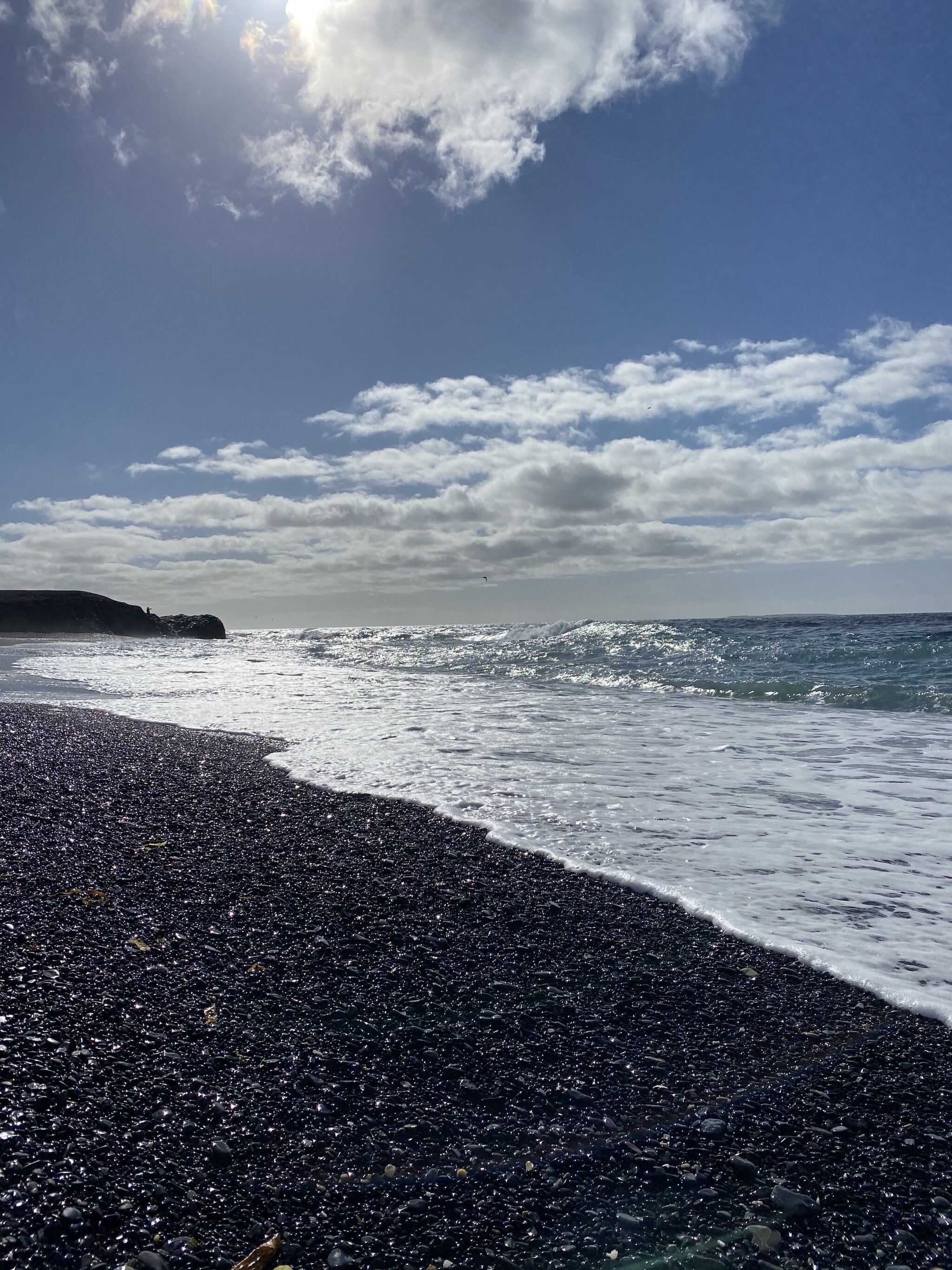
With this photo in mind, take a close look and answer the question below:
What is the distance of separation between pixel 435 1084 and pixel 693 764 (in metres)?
5.91

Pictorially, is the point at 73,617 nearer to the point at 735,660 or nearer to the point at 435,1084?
the point at 735,660

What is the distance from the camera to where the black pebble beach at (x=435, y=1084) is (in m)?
1.72

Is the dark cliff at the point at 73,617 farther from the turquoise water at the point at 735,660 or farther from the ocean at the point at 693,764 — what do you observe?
the ocean at the point at 693,764

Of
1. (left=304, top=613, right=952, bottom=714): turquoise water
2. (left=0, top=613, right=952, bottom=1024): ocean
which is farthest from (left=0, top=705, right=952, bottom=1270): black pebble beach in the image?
(left=304, top=613, right=952, bottom=714): turquoise water

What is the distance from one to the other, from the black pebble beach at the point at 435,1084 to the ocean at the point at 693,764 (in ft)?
2.02

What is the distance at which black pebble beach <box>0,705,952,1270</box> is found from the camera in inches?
67.6

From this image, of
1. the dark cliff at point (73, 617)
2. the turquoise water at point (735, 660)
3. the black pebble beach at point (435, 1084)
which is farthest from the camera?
the dark cliff at point (73, 617)

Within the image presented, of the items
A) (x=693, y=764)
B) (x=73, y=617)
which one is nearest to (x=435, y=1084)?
(x=693, y=764)

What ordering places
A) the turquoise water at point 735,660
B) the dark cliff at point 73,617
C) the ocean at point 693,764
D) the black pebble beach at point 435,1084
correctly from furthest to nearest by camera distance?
the dark cliff at point 73,617, the turquoise water at point 735,660, the ocean at point 693,764, the black pebble beach at point 435,1084

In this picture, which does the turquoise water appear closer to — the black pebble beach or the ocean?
the ocean

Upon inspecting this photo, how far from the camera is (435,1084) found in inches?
89.2

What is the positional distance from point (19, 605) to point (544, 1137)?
3072 inches

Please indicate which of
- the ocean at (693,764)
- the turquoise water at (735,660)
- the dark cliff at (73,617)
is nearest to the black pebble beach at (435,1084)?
the ocean at (693,764)

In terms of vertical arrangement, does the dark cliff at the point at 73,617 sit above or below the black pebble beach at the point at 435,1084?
above
